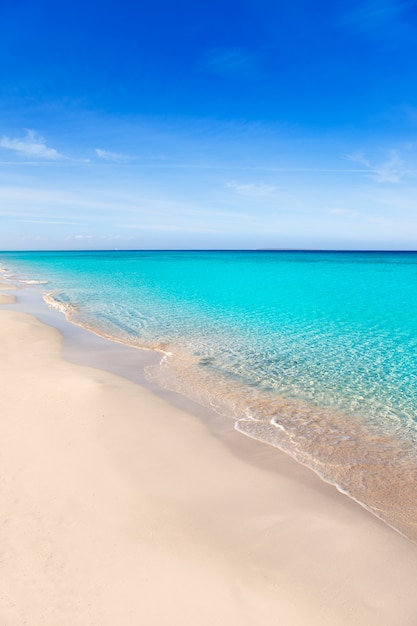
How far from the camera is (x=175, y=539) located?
4641 millimetres

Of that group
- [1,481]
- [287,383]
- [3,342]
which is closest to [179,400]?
[287,383]

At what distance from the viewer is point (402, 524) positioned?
16.8ft

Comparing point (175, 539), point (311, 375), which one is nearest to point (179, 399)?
point (311, 375)

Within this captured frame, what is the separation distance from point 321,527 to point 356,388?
17.6 feet

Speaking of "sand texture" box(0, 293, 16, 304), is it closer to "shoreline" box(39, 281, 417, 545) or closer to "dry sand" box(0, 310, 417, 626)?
"shoreline" box(39, 281, 417, 545)

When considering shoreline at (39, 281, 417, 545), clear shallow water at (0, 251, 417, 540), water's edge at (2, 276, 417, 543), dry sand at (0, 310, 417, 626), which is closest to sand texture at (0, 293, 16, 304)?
clear shallow water at (0, 251, 417, 540)

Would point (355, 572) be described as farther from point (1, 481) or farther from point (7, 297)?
point (7, 297)

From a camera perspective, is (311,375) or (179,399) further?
(311,375)

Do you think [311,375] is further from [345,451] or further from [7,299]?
[7,299]

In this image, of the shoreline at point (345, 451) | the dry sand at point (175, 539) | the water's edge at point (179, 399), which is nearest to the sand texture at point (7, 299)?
the water's edge at point (179, 399)

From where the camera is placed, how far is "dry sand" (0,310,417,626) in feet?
12.3

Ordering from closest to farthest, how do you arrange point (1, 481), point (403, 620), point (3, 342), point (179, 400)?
point (403, 620) < point (1, 481) < point (179, 400) < point (3, 342)

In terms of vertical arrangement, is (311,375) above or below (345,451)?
above

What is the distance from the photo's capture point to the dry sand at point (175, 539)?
12.3ft
